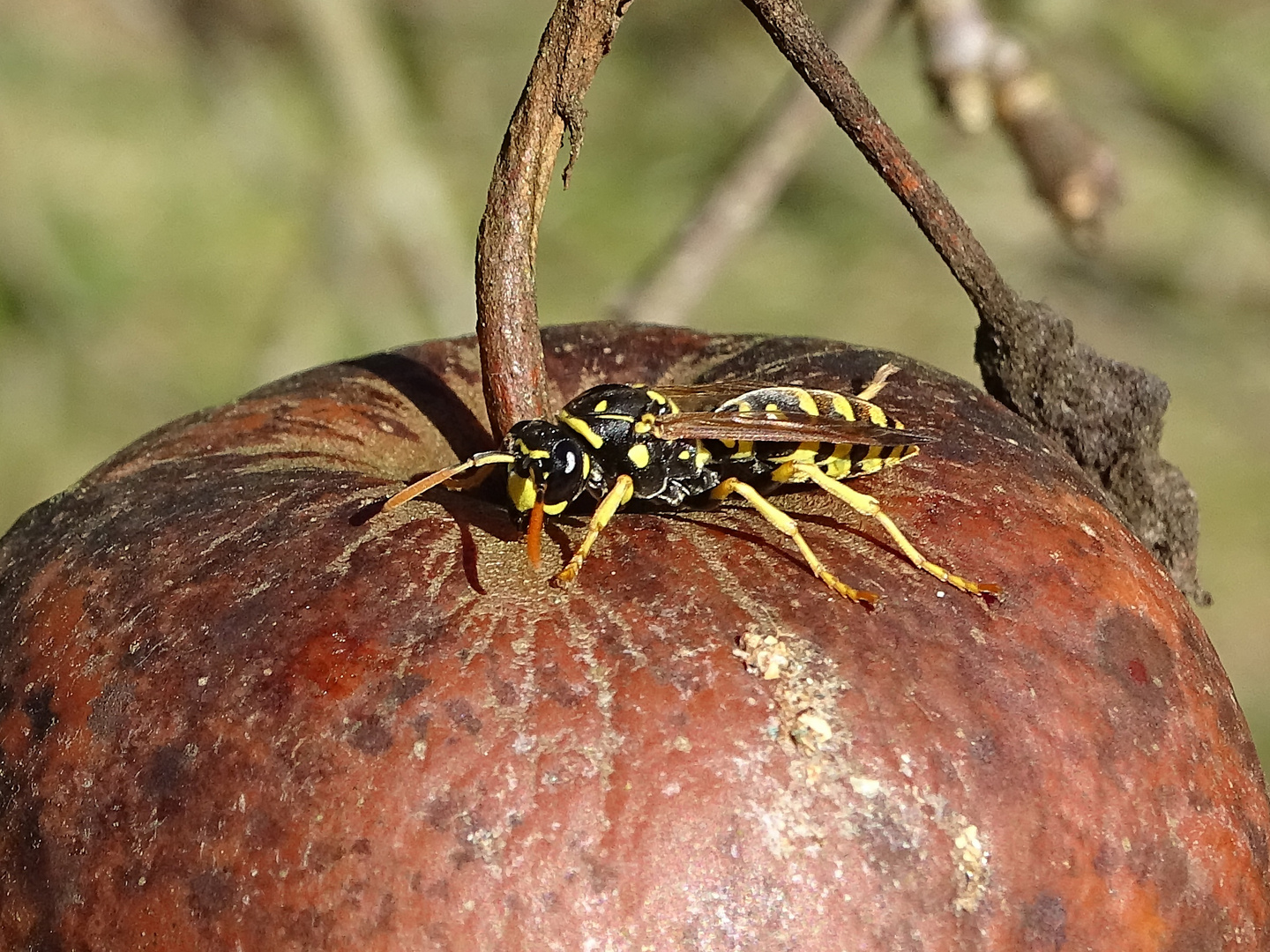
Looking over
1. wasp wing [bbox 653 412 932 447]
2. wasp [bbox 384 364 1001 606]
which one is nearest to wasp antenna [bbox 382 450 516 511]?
wasp [bbox 384 364 1001 606]

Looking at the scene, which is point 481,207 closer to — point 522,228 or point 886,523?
point 522,228

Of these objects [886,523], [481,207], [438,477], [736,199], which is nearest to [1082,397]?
[886,523]

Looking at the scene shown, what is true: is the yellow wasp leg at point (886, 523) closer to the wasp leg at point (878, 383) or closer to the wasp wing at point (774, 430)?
the wasp wing at point (774, 430)

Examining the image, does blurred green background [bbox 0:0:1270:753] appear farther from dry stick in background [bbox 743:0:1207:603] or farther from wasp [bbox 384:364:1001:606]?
wasp [bbox 384:364:1001:606]

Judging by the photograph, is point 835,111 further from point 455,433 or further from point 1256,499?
point 1256,499

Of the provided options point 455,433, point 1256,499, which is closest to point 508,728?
point 455,433
